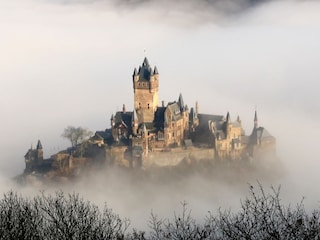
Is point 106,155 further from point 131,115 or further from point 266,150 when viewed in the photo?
point 266,150

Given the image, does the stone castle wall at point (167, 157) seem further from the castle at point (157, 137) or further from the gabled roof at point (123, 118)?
the gabled roof at point (123, 118)

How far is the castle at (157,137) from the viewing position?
6562cm

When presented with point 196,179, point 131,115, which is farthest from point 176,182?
point 131,115

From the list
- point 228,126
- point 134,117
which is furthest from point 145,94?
point 228,126

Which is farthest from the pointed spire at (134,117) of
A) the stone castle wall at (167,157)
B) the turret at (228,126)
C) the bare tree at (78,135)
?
the turret at (228,126)

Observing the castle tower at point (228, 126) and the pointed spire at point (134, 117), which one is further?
the castle tower at point (228, 126)

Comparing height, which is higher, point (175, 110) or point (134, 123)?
point (175, 110)

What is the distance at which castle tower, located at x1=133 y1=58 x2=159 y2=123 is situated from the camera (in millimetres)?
66938

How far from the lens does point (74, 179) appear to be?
2640 inches

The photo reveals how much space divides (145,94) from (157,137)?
356 cm

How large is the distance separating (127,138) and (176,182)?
4.96 metres

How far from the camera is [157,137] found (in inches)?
2594

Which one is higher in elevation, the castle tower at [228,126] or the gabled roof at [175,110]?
the gabled roof at [175,110]

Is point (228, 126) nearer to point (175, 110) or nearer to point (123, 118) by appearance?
point (175, 110)
